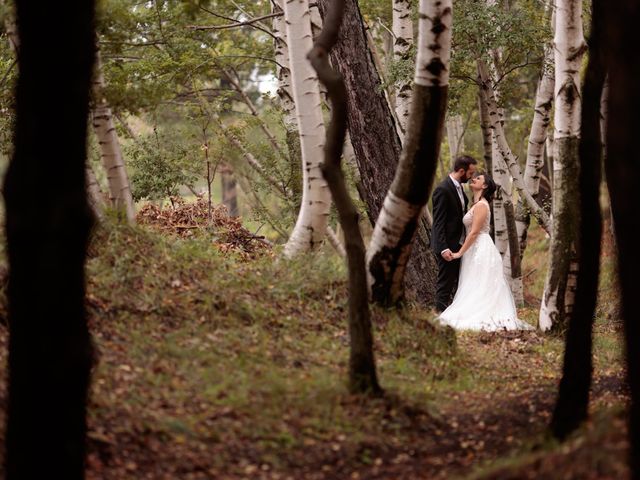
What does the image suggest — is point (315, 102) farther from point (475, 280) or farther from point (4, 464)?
point (4, 464)

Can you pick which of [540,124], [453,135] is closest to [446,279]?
[540,124]

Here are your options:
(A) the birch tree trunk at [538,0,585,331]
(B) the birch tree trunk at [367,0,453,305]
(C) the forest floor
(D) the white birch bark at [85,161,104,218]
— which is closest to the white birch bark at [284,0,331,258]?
(C) the forest floor

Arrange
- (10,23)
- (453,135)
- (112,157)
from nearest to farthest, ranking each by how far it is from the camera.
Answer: (112,157)
(10,23)
(453,135)

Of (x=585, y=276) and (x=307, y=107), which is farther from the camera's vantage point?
(x=307, y=107)

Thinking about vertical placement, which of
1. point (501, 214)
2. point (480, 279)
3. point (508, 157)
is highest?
point (508, 157)

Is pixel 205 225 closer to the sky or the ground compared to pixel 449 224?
closer to the sky

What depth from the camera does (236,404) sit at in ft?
22.5

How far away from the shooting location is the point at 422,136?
8.61 meters

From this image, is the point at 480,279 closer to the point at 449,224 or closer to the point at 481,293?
Answer: the point at 481,293

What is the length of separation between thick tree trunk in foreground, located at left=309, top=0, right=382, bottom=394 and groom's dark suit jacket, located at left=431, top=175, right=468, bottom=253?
216 inches

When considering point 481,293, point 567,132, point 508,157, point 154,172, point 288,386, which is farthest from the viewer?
point 154,172

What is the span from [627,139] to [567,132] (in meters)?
5.77

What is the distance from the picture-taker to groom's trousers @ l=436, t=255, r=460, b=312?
12.9 meters

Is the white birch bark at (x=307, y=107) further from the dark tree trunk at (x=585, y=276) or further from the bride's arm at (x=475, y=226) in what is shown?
the dark tree trunk at (x=585, y=276)
